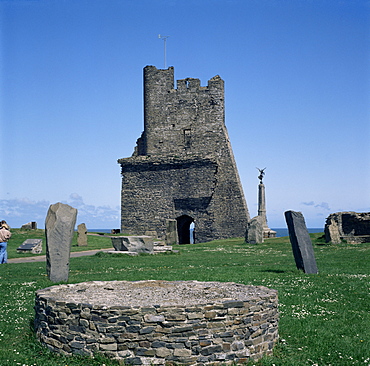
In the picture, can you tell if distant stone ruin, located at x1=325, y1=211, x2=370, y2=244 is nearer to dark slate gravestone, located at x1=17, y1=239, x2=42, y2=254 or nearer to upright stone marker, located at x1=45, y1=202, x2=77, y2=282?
dark slate gravestone, located at x1=17, y1=239, x2=42, y2=254

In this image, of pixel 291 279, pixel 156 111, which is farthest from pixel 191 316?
pixel 156 111

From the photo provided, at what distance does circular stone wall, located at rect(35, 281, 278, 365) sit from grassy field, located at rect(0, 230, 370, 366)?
0.74ft

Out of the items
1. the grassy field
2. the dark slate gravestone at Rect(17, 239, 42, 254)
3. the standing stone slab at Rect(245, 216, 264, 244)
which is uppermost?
the standing stone slab at Rect(245, 216, 264, 244)

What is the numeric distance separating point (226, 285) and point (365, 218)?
896 inches

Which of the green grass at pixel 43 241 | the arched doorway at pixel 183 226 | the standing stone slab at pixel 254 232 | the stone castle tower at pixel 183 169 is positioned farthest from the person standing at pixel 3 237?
the arched doorway at pixel 183 226

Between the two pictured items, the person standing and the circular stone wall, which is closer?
the circular stone wall

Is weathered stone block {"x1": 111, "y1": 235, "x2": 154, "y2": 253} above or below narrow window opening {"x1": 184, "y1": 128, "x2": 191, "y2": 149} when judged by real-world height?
below

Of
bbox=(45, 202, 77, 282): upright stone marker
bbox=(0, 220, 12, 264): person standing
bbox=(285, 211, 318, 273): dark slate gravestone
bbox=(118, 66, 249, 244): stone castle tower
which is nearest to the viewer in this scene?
bbox=(45, 202, 77, 282): upright stone marker

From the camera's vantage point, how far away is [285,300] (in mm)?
10875

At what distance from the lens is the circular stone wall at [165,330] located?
658cm

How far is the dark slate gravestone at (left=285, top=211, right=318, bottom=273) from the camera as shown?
14.7m

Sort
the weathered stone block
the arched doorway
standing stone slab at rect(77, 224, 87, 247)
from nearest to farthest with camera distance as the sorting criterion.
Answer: the weathered stone block, standing stone slab at rect(77, 224, 87, 247), the arched doorway

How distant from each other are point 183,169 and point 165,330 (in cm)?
3652

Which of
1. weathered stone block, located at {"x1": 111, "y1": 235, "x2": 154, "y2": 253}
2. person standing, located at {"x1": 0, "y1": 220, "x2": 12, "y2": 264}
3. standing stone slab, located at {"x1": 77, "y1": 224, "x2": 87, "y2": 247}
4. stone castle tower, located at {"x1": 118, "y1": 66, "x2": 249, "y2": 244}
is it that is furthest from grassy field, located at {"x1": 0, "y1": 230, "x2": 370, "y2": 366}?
stone castle tower, located at {"x1": 118, "y1": 66, "x2": 249, "y2": 244}
